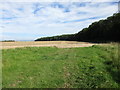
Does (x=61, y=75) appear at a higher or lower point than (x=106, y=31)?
lower

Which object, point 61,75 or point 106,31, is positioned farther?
point 106,31

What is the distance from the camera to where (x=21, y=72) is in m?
7.00

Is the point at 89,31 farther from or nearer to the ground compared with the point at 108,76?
farther from the ground

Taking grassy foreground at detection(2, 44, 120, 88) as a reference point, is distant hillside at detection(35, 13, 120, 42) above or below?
above

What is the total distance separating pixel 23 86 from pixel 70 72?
8.06 ft

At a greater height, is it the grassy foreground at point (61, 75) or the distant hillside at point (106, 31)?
the distant hillside at point (106, 31)

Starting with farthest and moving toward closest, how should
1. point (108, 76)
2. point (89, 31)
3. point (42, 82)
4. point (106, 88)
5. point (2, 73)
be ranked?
point (89, 31) → point (2, 73) → point (108, 76) → point (42, 82) → point (106, 88)

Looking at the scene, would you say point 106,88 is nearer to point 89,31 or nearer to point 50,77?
point 50,77

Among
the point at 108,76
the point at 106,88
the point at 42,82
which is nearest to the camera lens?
the point at 106,88

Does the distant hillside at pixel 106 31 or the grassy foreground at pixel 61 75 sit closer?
the grassy foreground at pixel 61 75

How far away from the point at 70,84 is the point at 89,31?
3045 cm

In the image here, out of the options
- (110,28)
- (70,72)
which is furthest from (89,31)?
(70,72)

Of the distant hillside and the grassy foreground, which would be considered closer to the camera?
the grassy foreground

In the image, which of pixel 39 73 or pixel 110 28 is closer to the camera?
pixel 39 73
